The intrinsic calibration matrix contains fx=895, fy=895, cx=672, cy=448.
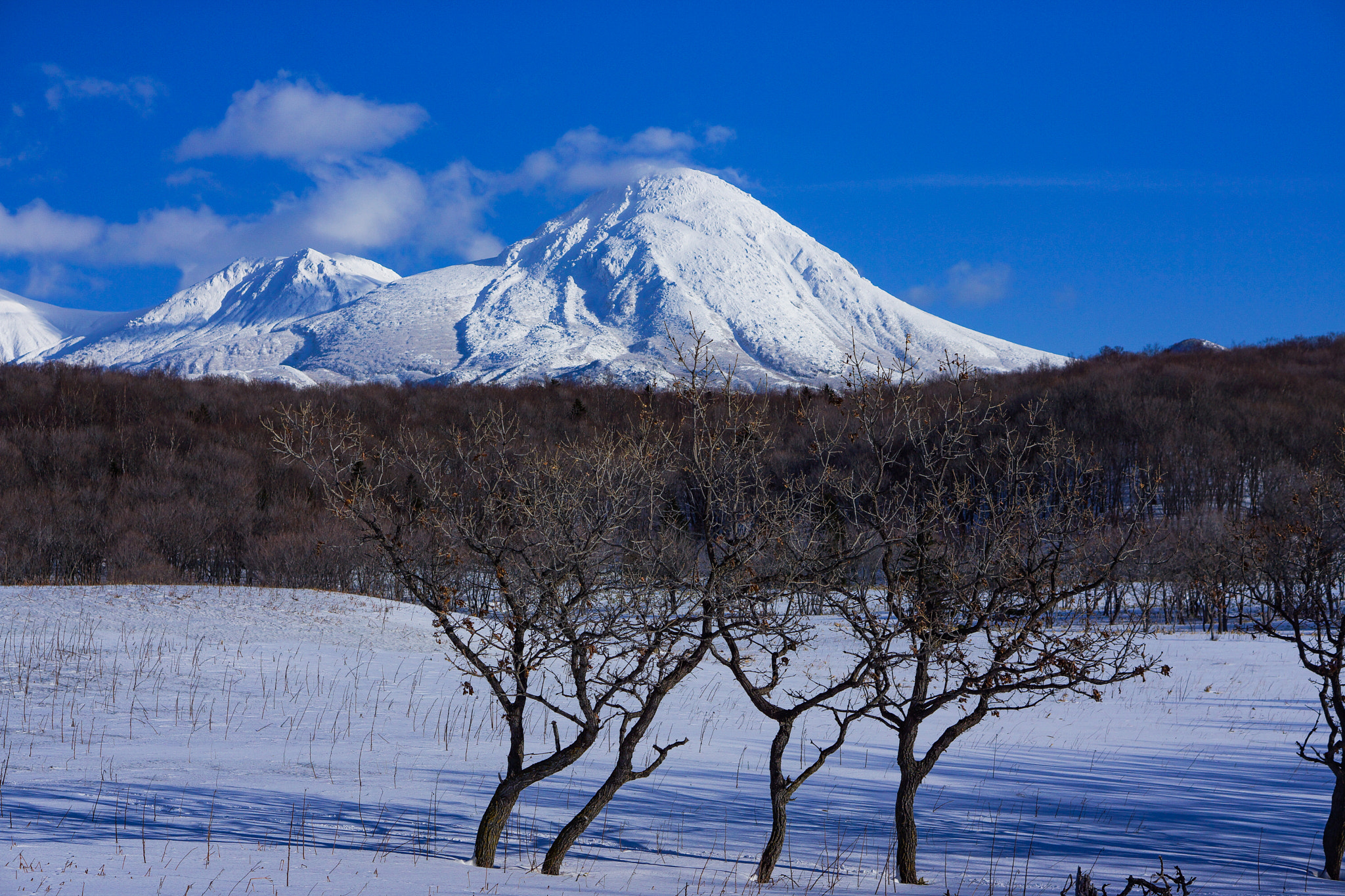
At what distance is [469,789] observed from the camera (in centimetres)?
1115

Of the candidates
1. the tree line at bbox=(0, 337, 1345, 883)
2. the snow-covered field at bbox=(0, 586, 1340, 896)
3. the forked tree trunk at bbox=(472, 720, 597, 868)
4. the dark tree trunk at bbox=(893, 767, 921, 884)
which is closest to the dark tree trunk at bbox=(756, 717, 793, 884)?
the tree line at bbox=(0, 337, 1345, 883)

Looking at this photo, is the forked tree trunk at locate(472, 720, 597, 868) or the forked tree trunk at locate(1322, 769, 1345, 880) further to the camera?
the forked tree trunk at locate(1322, 769, 1345, 880)

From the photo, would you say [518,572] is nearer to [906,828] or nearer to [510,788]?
[510,788]

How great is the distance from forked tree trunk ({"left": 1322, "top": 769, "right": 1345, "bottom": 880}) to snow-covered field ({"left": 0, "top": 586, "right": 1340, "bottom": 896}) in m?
0.29

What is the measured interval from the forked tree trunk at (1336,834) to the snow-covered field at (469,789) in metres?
0.29

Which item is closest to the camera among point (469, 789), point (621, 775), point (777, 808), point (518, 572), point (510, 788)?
point (510, 788)

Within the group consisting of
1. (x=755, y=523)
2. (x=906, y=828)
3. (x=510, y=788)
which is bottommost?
(x=906, y=828)

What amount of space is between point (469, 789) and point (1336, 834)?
9.15m

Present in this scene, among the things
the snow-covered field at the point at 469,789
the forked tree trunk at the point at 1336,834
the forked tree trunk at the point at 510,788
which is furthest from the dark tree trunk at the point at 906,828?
the forked tree trunk at the point at 1336,834

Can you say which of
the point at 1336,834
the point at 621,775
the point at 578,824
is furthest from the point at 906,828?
the point at 1336,834

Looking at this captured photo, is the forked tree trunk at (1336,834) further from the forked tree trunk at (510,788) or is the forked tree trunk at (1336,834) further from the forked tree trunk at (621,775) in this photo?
the forked tree trunk at (510,788)

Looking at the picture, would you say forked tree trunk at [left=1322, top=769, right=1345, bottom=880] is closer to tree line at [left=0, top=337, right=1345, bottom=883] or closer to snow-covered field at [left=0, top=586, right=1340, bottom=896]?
tree line at [left=0, top=337, right=1345, bottom=883]

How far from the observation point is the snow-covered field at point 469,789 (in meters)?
7.51

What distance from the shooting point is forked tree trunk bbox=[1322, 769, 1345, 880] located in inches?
324
